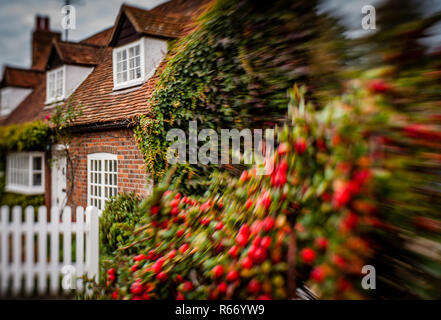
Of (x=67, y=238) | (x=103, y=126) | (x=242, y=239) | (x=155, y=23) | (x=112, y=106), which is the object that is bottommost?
(x=67, y=238)

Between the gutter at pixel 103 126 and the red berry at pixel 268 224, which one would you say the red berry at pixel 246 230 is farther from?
the gutter at pixel 103 126

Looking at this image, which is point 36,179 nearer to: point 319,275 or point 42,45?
point 42,45

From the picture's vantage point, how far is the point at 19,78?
10062 mm

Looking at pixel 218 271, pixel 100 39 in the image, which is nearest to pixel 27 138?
pixel 100 39

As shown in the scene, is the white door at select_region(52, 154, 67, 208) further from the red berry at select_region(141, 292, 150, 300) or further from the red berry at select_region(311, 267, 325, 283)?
the red berry at select_region(311, 267, 325, 283)

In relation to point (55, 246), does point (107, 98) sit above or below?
above

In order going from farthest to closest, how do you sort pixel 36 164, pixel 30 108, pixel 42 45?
pixel 42 45 < pixel 30 108 < pixel 36 164

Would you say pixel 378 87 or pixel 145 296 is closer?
pixel 378 87

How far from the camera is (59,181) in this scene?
16.9ft

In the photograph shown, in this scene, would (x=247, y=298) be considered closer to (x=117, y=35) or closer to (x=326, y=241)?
(x=326, y=241)

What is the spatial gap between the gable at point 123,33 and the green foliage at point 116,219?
2.56 m

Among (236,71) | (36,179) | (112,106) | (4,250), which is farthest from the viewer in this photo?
(36,179)

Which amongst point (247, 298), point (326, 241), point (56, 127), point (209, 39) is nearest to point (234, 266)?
point (247, 298)

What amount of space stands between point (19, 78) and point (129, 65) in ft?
24.7
